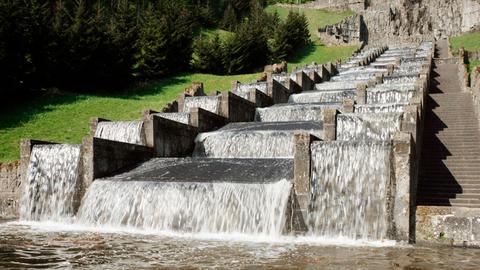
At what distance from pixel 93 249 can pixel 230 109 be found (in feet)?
49.1

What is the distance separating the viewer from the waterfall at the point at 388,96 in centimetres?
2444

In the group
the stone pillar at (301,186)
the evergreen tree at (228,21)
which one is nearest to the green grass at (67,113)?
the stone pillar at (301,186)

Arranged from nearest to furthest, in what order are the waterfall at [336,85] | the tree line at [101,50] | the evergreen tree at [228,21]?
1. the waterfall at [336,85]
2. the tree line at [101,50]
3. the evergreen tree at [228,21]

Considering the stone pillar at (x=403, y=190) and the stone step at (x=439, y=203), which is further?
the stone step at (x=439, y=203)

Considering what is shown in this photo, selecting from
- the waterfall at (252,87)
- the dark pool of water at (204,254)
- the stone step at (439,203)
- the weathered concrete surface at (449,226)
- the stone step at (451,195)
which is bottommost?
the dark pool of water at (204,254)

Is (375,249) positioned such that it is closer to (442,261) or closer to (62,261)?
(442,261)

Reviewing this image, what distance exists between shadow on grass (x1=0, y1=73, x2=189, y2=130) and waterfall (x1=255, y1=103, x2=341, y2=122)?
1415 centimetres

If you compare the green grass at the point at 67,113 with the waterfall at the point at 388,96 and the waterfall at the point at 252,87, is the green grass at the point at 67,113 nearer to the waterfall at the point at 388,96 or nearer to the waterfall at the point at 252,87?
the waterfall at the point at 252,87

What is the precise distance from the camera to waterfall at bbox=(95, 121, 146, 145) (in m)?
20.5

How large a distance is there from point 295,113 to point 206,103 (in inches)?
190

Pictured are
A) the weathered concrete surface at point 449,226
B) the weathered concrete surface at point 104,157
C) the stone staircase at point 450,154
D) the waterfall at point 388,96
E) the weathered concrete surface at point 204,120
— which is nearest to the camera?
the weathered concrete surface at point 449,226

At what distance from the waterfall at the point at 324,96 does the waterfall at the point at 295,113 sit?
10.5ft

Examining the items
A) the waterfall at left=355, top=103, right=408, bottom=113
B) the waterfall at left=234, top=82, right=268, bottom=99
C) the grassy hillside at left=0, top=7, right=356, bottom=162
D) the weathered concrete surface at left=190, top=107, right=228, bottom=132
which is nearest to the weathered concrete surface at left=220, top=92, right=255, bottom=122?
the weathered concrete surface at left=190, top=107, right=228, bottom=132

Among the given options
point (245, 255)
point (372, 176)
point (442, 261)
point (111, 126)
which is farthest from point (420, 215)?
point (111, 126)
